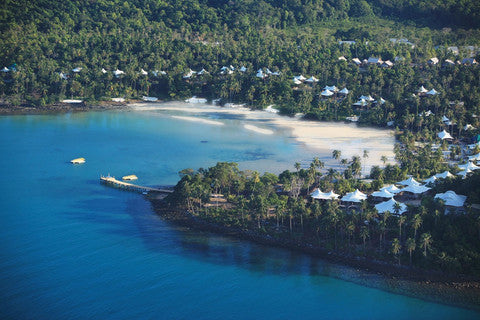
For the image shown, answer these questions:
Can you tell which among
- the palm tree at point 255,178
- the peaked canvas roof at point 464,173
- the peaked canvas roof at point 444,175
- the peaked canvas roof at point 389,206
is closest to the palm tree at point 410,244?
the peaked canvas roof at point 389,206

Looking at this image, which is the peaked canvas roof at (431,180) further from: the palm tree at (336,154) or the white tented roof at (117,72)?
the white tented roof at (117,72)

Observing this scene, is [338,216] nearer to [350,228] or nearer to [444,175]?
[350,228]

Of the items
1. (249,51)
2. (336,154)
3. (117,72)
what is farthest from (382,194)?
(249,51)

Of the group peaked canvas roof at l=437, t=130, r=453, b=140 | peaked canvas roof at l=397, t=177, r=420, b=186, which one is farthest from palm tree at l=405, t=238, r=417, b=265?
peaked canvas roof at l=437, t=130, r=453, b=140

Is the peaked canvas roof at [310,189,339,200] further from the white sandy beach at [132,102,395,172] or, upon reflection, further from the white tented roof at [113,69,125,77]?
the white tented roof at [113,69,125,77]

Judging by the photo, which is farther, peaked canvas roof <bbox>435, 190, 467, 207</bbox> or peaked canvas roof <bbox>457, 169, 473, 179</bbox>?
peaked canvas roof <bbox>457, 169, 473, 179</bbox>
